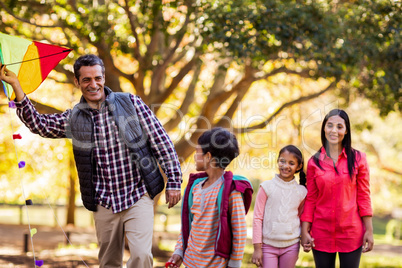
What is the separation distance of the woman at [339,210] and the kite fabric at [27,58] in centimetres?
247

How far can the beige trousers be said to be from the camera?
361cm

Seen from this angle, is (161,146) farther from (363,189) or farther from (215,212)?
(363,189)

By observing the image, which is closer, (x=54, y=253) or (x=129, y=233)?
(x=129, y=233)

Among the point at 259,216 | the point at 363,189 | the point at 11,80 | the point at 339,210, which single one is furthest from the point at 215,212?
the point at 11,80

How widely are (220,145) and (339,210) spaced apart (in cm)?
125

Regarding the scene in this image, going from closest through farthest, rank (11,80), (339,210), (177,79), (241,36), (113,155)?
(11,80)
(113,155)
(339,210)
(241,36)
(177,79)

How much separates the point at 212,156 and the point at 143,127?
785 mm

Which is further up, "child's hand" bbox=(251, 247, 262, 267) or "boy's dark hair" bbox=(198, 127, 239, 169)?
"boy's dark hair" bbox=(198, 127, 239, 169)

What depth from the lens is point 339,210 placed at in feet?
12.8

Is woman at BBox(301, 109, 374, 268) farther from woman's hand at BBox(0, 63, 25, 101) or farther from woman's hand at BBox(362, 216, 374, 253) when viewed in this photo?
woman's hand at BBox(0, 63, 25, 101)

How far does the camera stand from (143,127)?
12.9 ft

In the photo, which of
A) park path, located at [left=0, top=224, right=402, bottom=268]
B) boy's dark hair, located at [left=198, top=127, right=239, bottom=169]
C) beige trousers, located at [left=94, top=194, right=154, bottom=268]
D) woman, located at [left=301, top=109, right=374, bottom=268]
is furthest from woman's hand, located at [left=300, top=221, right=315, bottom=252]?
park path, located at [left=0, top=224, right=402, bottom=268]

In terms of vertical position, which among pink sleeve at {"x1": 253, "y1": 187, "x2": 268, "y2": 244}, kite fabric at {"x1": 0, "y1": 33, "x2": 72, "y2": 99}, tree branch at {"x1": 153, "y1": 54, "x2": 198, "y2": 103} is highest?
tree branch at {"x1": 153, "y1": 54, "x2": 198, "y2": 103}

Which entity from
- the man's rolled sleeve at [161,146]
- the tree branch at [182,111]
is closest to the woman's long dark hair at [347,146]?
the man's rolled sleeve at [161,146]
